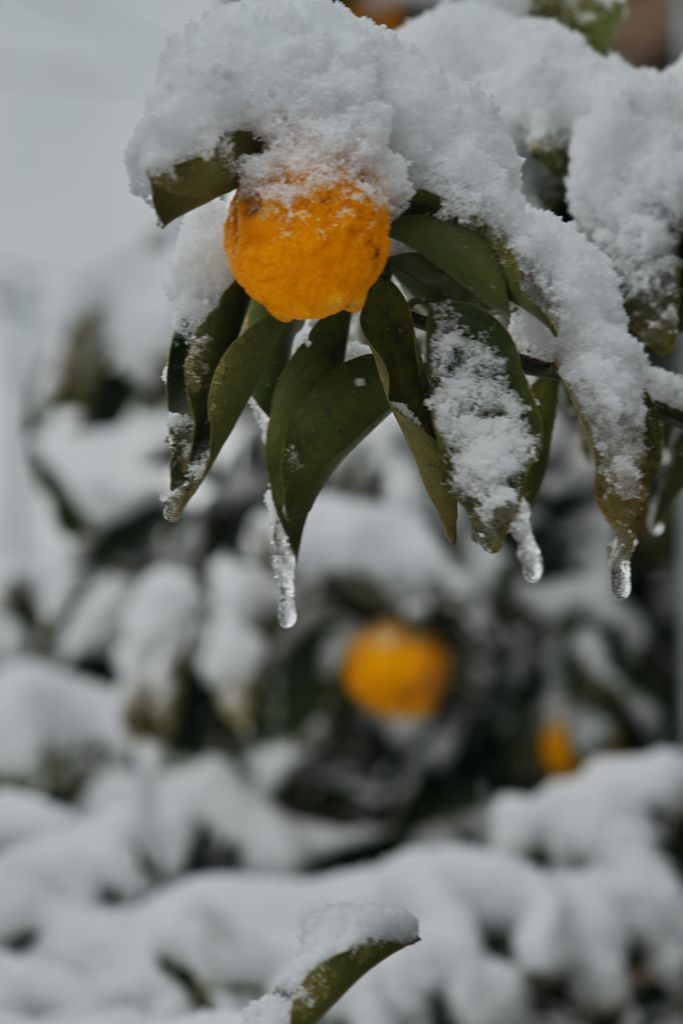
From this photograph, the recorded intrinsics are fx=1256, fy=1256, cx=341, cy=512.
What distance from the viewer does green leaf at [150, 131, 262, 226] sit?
28cm

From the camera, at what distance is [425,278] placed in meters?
0.32

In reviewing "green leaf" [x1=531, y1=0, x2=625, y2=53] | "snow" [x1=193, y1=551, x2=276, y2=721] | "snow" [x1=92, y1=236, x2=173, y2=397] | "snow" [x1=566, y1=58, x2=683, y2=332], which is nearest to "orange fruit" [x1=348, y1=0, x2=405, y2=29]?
"snow" [x1=92, y1=236, x2=173, y2=397]

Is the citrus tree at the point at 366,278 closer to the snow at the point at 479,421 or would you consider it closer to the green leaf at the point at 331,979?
the snow at the point at 479,421

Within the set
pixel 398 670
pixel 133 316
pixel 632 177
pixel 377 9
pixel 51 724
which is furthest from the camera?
pixel 377 9

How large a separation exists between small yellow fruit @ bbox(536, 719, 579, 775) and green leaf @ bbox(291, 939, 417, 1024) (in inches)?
37.1

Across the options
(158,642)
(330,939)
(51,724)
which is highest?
(330,939)

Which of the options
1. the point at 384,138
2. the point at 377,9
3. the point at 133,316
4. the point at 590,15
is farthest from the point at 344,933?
the point at 377,9

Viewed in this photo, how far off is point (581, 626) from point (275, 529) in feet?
3.31

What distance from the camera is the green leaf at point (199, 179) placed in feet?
0.90

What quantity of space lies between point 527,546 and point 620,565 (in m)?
0.04

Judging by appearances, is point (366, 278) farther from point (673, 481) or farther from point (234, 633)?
point (234, 633)

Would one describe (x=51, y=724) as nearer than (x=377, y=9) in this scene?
Yes

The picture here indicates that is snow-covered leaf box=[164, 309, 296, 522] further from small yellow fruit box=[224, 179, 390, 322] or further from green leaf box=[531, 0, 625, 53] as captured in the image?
green leaf box=[531, 0, 625, 53]

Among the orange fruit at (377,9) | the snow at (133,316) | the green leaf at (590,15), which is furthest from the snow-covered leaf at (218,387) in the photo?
the orange fruit at (377,9)
